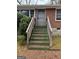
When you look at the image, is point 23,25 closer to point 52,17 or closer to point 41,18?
point 41,18

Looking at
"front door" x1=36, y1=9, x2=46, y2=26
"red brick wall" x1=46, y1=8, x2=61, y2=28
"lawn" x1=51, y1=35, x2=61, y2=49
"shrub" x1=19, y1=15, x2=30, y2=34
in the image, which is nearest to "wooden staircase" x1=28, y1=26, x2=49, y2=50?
"lawn" x1=51, y1=35, x2=61, y2=49

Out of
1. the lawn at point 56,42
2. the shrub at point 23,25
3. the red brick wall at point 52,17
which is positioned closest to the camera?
the lawn at point 56,42

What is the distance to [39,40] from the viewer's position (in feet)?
43.5

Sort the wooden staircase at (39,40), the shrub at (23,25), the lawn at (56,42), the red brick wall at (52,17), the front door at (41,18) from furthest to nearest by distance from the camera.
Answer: the red brick wall at (52,17) → the front door at (41,18) → the shrub at (23,25) → the lawn at (56,42) → the wooden staircase at (39,40)

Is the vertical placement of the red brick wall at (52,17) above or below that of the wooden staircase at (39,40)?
above

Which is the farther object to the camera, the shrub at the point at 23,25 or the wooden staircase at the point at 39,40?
the shrub at the point at 23,25

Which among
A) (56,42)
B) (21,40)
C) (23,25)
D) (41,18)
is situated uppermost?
(41,18)

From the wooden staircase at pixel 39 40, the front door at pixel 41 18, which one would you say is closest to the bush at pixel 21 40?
the wooden staircase at pixel 39 40

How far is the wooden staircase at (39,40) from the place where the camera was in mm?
12477

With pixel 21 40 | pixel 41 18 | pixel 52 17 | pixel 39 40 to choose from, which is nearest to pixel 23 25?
pixel 21 40

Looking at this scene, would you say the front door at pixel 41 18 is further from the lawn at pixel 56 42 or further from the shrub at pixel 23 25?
the shrub at pixel 23 25

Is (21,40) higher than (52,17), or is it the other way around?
(52,17)
